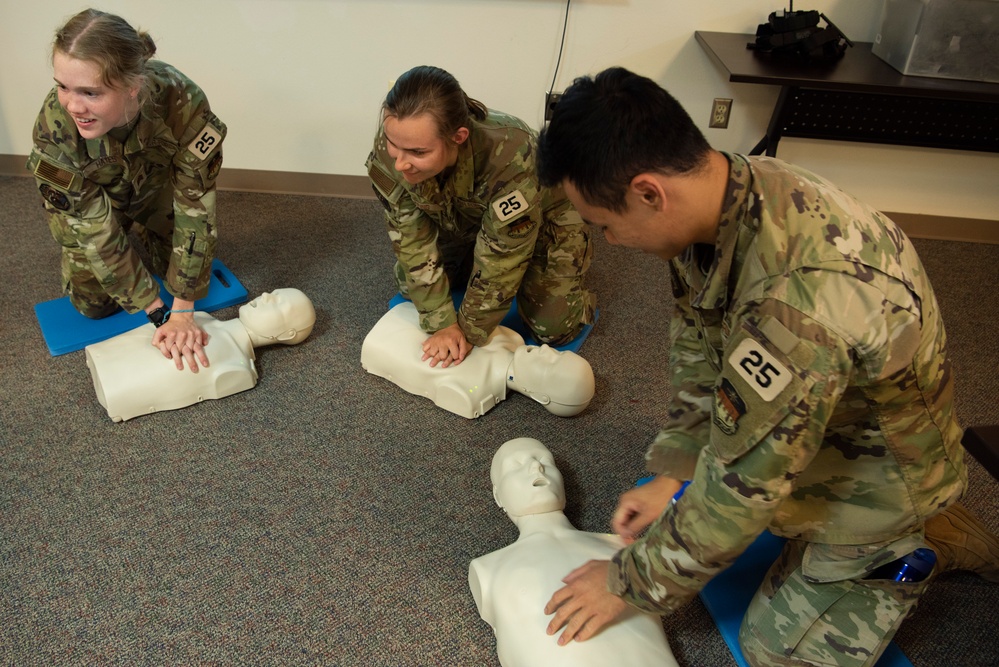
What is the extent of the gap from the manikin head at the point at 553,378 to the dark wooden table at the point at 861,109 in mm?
1168

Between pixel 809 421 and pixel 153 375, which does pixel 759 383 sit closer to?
pixel 809 421

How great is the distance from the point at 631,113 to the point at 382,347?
1.23 metres

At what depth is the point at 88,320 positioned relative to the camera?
2.22 meters

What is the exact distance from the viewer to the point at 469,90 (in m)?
2.79

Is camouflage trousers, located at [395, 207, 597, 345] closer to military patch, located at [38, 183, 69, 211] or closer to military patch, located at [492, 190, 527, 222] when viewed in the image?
military patch, located at [492, 190, 527, 222]

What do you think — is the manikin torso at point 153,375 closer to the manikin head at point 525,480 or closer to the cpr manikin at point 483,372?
the cpr manikin at point 483,372

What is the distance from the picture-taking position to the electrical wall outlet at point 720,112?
273 cm

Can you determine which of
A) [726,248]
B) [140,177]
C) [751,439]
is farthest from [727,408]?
[140,177]

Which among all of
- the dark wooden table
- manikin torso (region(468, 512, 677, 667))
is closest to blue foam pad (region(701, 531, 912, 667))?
manikin torso (region(468, 512, 677, 667))

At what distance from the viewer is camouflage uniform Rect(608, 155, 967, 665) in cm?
93

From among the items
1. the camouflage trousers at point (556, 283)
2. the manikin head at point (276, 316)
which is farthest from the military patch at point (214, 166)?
the camouflage trousers at point (556, 283)

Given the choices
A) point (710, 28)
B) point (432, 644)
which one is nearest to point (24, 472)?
point (432, 644)

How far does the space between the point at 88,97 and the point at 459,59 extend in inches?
56.3

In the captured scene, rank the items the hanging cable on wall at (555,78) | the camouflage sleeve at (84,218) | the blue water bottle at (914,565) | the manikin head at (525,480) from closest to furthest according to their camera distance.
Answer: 1. the blue water bottle at (914,565)
2. the manikin head at (525,480)
3. the camouflage sleeve at (84,218)
4. the hanging cable on wall at (555,78)
